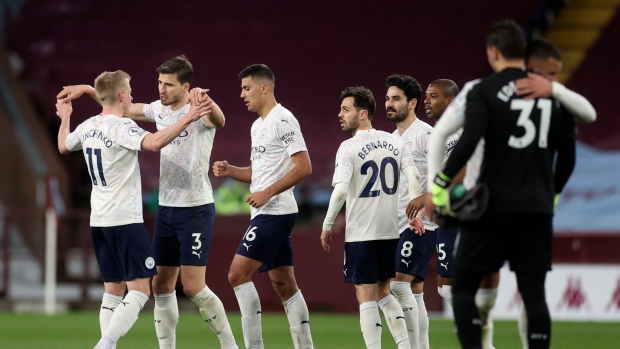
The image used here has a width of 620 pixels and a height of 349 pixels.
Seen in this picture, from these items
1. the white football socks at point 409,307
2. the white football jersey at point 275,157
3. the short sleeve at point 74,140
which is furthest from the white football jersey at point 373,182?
the short sleeve at point 74,140

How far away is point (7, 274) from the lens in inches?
646

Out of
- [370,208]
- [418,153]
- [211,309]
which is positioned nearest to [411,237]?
[418,153]

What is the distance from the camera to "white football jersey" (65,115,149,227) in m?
7.67

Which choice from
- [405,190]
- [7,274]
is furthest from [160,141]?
[7,274]

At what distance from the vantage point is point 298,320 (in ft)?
26.9

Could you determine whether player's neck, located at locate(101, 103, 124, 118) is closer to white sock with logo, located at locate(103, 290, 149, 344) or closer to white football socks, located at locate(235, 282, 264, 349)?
white sock with logo, located at locate(103, 290, 149, 344)

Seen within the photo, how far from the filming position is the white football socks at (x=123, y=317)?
738 centimetres

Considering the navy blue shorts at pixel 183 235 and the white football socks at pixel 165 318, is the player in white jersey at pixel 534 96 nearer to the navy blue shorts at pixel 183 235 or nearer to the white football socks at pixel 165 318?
the navy blue shorts at pixel 183 235

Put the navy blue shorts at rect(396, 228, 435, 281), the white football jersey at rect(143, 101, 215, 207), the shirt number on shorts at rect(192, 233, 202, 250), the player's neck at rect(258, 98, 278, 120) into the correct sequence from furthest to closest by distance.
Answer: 1. the navy blue shorts at rect(396, 228, 435, 281)
2. the player's neck at rect(258, 98, 278, 120)
3. the white football jersey at rect(143, 101, 215, 207)
4. the shirt number on shorts at rect(192, 233, 202, 250)

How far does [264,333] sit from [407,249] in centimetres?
420

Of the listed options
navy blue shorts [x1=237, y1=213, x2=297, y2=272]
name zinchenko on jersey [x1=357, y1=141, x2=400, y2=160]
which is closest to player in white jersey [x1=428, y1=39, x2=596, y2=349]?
name zinchenko on jersey [x1=357, y1=141, x2=400, y2=160]

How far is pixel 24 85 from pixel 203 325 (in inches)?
341

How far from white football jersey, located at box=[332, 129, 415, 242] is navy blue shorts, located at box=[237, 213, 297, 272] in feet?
1.57

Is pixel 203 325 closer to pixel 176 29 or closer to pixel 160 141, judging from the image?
pixel 160 141
